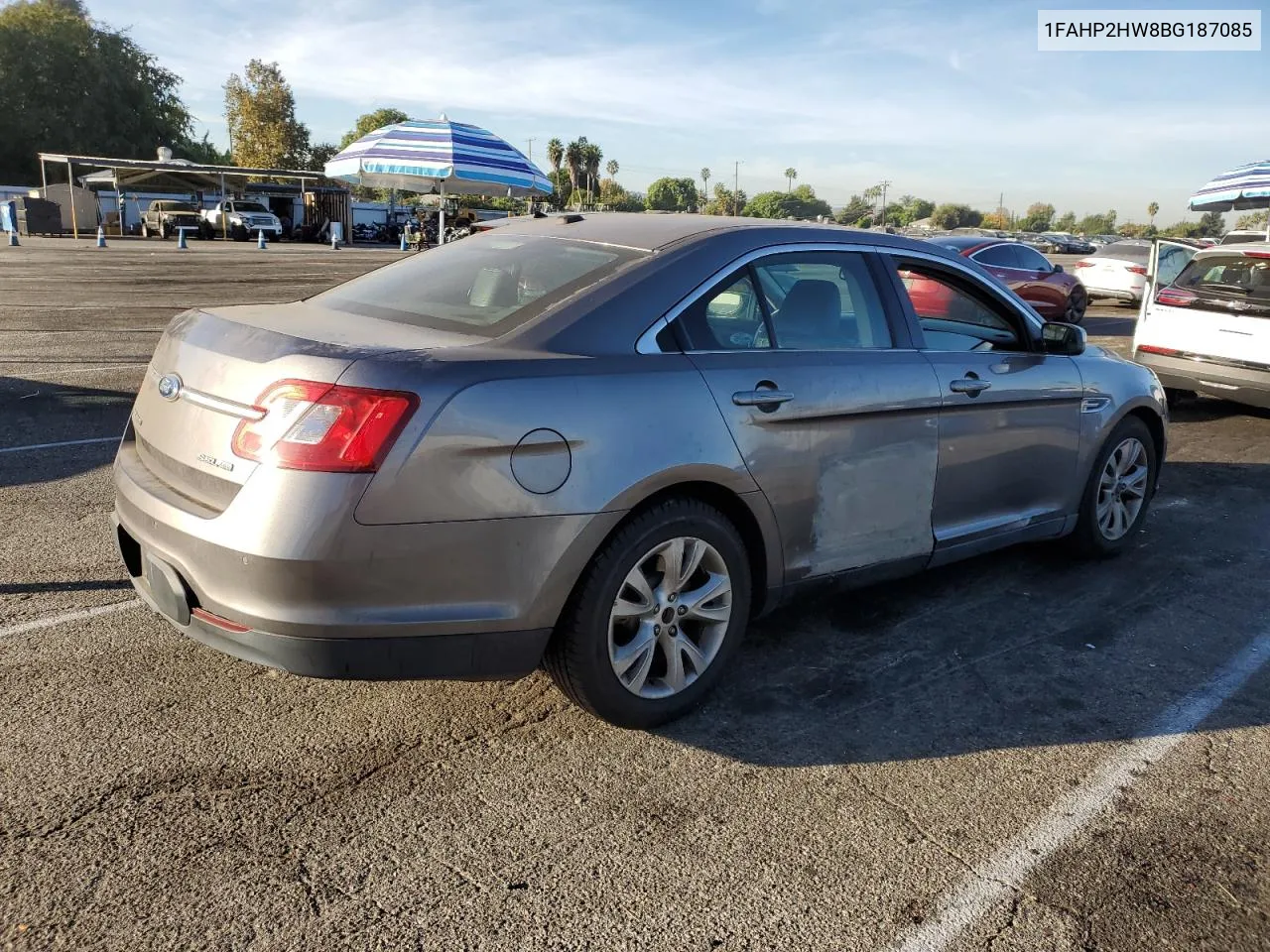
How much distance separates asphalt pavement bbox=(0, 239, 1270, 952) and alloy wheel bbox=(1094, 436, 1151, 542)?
24.1 inches

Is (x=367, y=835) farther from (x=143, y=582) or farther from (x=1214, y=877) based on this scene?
(x=1214, y=877)

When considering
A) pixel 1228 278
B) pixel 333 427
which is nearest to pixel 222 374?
pixel 333 427

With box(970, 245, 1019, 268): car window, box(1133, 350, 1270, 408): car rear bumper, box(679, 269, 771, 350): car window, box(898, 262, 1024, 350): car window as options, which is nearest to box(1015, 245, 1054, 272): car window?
box(970, 245, 1019, 268): car window

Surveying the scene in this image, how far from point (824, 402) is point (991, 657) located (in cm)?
131

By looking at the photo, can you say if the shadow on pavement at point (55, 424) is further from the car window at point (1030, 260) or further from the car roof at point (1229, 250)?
the car window at point (1030, 260)

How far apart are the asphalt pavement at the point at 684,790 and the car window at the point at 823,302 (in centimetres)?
122

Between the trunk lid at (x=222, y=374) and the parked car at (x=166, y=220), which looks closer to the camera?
the trunk lid at (x=222, y=374)

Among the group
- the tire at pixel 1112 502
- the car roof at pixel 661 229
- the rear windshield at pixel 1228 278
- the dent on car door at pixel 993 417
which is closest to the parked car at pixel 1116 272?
the rear windshield at pixel 1228 278

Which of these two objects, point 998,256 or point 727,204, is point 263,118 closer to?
point 727,204

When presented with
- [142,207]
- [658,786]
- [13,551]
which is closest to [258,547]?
[658,786]

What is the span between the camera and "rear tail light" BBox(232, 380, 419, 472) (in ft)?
8.71

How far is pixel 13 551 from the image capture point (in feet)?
15.0

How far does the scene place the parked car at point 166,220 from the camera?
40750 millimetres

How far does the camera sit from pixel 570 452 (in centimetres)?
291
